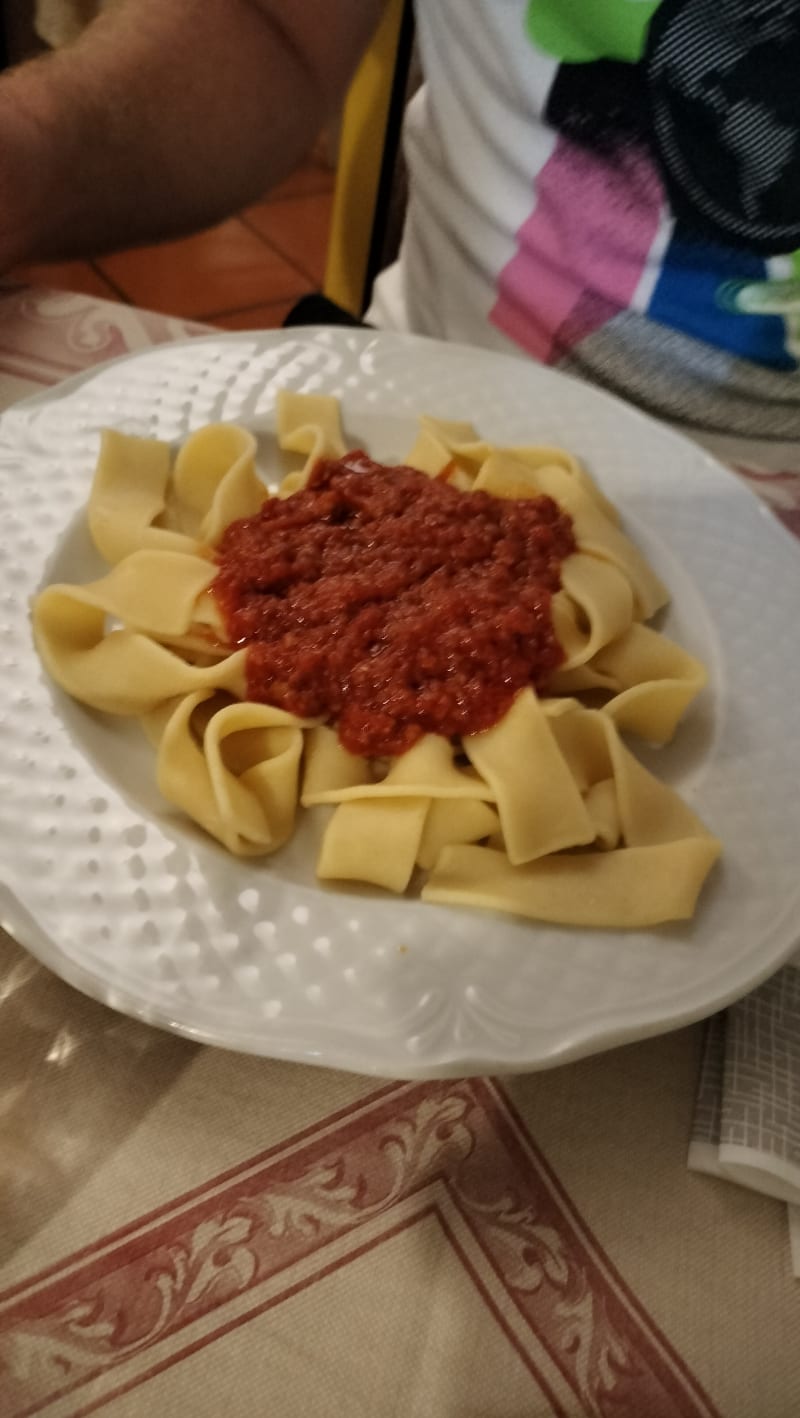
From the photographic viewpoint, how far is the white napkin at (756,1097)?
47.3 inches

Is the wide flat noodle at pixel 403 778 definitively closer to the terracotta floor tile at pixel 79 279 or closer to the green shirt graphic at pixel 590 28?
the green shirt graphic at pixel 590 28

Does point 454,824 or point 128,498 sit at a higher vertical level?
point 128,498

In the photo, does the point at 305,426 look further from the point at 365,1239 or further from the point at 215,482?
the point at 365,1239

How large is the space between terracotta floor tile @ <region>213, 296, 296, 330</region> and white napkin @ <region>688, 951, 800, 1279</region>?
182 inches

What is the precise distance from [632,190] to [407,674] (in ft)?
3.76

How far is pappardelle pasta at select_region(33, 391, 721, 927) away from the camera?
1.37 meters

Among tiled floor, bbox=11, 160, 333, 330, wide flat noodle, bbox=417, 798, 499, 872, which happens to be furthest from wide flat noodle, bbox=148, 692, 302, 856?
tiled floor, bbox=11, 160, 333, 330

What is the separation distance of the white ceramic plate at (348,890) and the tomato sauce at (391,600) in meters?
0.25

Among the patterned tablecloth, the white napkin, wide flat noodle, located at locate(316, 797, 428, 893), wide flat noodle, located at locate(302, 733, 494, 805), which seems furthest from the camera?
wide flat noodle, located at locate(302, 733, 494, 805)

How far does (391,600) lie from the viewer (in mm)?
1702

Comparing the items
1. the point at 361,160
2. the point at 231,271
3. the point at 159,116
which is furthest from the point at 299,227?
the point at 159,116

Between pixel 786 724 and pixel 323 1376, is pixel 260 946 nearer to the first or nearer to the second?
pixel 323 1376

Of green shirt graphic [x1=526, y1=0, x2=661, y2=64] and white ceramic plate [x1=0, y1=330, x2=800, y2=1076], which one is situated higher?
green shirt graphic [x1=526, y1=0, x2=661, y2=64]

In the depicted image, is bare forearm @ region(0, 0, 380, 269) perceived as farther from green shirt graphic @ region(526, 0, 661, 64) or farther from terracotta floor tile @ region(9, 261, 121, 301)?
terracotta floor tile @ region(9, 261, 121, 301)
